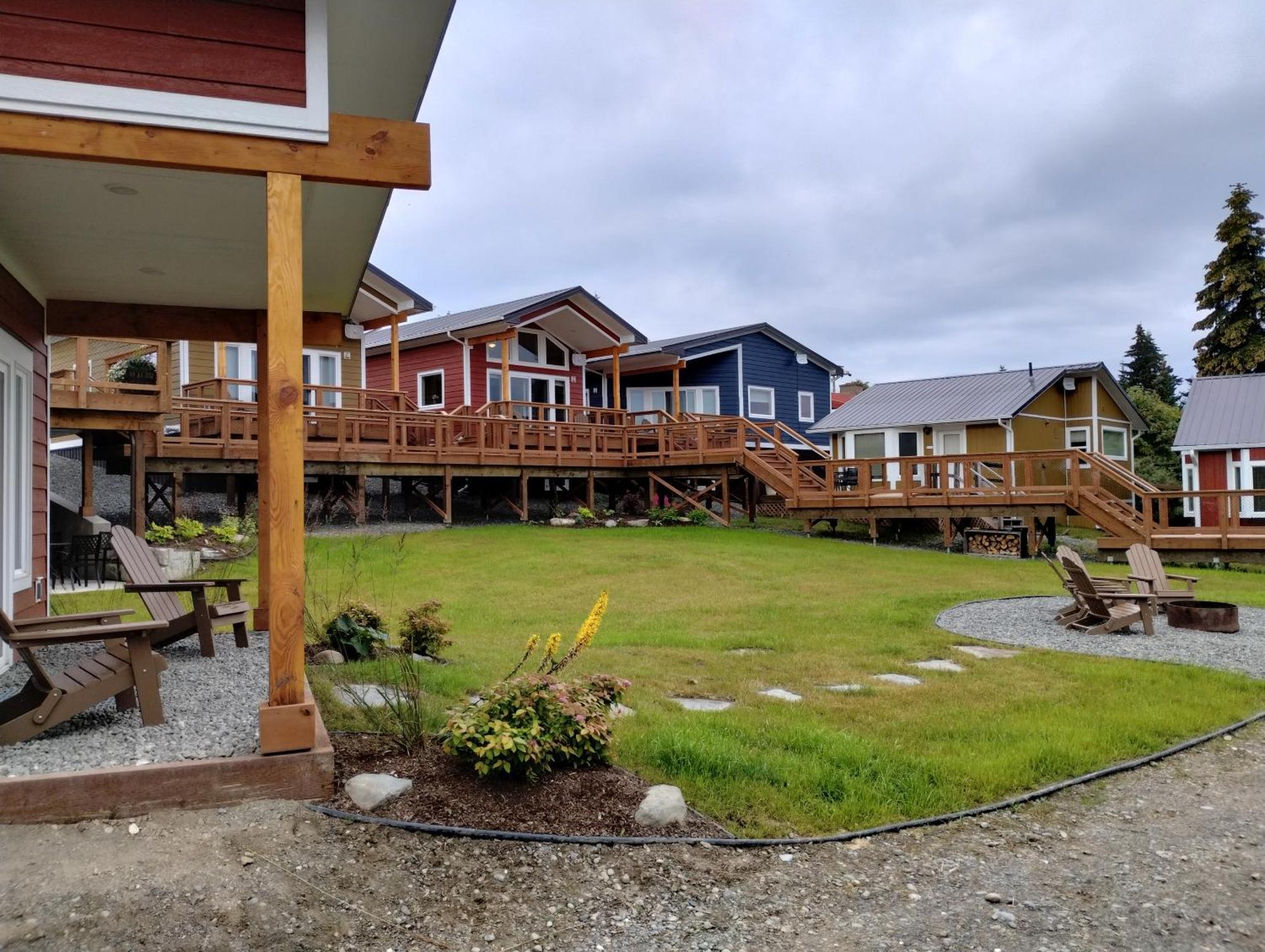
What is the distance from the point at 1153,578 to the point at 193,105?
1002cm

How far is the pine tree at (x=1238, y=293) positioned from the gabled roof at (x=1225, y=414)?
9190 millimetres

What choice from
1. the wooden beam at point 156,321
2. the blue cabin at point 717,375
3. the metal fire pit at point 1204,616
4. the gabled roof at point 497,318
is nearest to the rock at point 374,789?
the wooden beam at point 156,321

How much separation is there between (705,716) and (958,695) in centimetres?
193

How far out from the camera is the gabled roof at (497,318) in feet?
73.7

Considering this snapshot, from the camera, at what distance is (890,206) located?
3142 cm

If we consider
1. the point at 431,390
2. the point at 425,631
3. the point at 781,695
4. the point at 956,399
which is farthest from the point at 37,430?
the point at 956,399

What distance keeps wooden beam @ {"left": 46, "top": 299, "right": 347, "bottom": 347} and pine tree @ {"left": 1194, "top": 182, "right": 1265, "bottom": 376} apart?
35.4 m

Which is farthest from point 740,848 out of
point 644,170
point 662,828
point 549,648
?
point 644,170

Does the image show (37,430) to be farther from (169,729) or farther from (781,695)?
(781,695)

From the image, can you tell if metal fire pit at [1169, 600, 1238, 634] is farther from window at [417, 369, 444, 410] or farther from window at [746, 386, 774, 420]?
window at [746, 386, 774, 420]

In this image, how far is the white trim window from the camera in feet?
95.8

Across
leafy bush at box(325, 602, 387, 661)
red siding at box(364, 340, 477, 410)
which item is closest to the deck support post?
leafy bush at box(325, 602, 387, 661)

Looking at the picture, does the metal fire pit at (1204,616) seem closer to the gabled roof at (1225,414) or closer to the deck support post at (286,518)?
the deck support post at (286,518)

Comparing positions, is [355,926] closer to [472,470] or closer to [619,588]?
[619,588]
